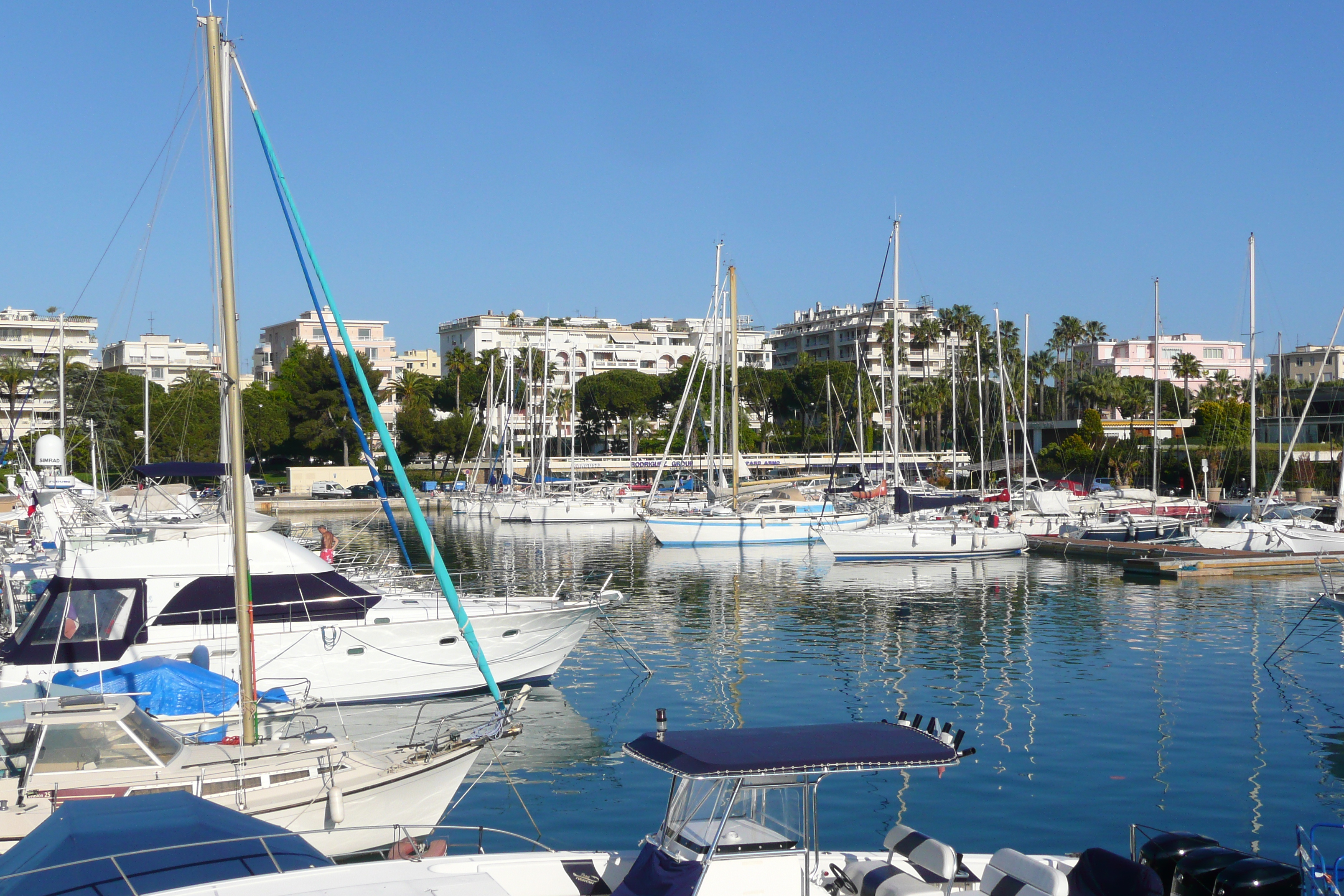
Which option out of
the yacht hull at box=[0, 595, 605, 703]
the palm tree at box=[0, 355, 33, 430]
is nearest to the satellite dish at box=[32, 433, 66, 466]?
the yacht hull at box=[0, 595, 605, 703]

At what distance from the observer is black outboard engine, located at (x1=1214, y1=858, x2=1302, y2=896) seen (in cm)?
958

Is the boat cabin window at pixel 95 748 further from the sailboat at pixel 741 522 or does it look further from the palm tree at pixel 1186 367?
the palm tree at pixel 1186 367

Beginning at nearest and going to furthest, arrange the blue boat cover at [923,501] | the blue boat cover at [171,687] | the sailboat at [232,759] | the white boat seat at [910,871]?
the white boat seat at [910,871]
the sailboat at [232,759]
the blue boat cover at [171,687]
the blue boat cover at [923,501]

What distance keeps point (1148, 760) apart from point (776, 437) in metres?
96.6

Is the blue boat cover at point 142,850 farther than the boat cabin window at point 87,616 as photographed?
No

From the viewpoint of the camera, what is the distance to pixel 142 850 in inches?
340

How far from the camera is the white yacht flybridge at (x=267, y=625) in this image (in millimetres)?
19312

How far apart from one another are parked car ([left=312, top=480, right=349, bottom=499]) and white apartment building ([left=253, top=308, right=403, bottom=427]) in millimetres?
52911

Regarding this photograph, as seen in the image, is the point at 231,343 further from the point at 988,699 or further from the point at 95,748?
the point at 988,699

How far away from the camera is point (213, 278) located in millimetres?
15344

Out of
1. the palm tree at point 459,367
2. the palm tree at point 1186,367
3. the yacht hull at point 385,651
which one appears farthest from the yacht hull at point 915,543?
the palm tree at point 459,367

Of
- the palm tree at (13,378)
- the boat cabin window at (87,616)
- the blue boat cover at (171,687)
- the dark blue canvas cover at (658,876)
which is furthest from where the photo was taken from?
the palm tree at (13,378)

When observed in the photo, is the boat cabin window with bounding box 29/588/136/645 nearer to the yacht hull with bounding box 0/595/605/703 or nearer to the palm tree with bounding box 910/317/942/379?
the yacht hull with bounding box 0/595/605/703

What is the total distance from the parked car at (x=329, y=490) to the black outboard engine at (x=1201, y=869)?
8232cm
